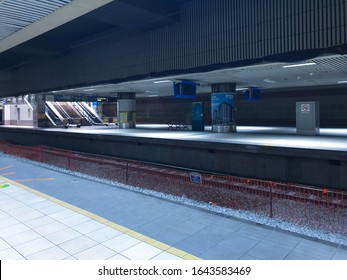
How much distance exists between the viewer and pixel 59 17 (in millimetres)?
7867

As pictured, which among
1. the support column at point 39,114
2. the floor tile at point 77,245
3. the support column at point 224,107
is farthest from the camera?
the support column at point 39,114

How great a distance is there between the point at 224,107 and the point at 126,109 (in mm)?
11105

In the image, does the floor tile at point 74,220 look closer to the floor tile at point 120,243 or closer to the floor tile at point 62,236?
the floor tile at point 62,236

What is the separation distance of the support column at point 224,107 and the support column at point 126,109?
9950 millimetres

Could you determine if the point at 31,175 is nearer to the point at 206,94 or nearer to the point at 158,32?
the point at 158,32

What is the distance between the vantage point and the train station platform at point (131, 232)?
4.35 metres

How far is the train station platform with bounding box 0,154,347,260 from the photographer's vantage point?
435 centimetres

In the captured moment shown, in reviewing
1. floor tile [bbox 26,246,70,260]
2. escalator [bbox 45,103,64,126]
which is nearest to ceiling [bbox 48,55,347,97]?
floor tile [bbox 26,246,70,260]

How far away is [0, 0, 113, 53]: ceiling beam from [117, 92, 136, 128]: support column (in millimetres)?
14894

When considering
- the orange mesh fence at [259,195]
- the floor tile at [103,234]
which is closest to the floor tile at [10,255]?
the floor tile at [103,234]

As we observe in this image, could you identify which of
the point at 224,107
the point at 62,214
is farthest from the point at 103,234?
the point at 224,107

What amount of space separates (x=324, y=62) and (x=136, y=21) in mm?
7159

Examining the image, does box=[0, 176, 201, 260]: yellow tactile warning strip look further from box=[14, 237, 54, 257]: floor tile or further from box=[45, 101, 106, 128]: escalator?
box=[45, 101, 106, 128]: escalator

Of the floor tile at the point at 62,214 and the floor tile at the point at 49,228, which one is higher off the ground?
the floor tile at the point at 62,214
